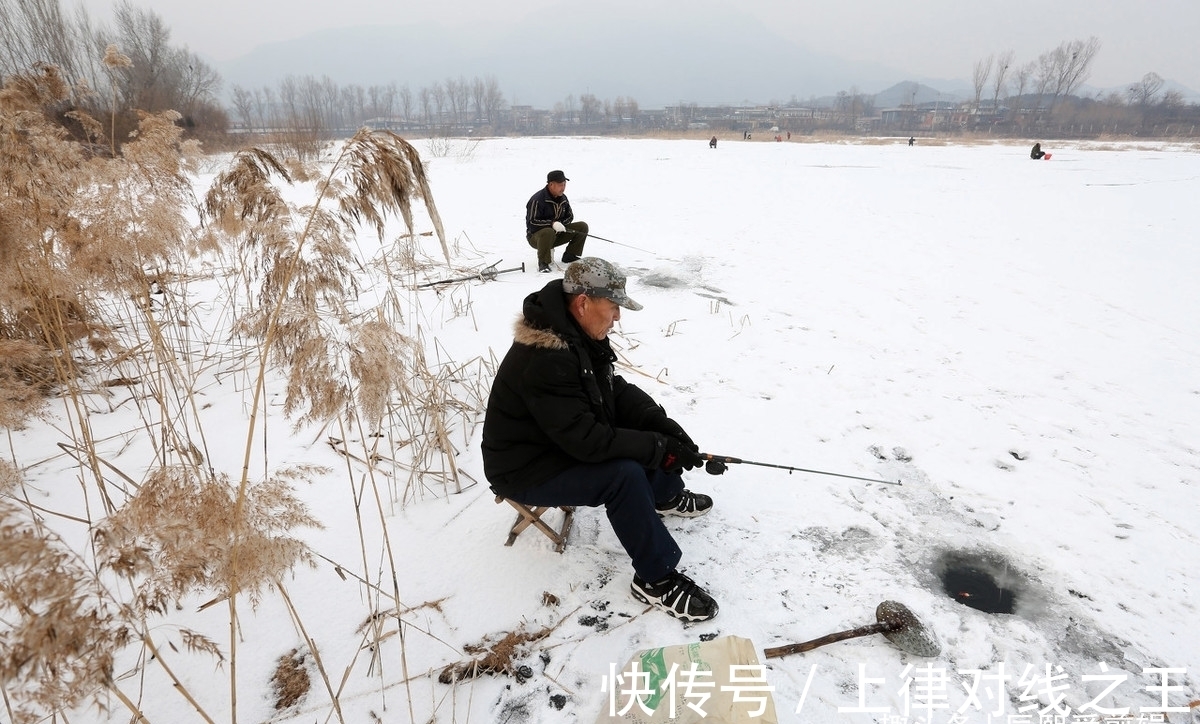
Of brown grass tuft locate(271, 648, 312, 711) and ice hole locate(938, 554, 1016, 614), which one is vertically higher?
brown grass tuft locate(271, 648, 312, 711)

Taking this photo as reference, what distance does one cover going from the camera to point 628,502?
2.21m

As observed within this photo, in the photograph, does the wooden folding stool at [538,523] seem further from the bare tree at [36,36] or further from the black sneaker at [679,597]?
the bare tree at [36,36]

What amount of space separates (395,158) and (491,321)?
12.1 feet

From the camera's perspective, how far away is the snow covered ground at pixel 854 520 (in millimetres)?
1988

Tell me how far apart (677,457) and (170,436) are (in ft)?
7.89

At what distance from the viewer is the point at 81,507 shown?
8.86 ft

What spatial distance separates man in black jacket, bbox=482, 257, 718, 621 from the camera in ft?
7.22

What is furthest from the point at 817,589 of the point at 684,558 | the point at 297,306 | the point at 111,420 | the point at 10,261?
the point at 111,420

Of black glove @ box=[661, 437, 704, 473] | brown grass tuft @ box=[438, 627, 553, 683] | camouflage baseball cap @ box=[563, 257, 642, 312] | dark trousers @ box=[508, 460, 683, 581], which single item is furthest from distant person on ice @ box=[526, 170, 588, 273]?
brown grass tuft @ box=[438, 627, 553, 683]

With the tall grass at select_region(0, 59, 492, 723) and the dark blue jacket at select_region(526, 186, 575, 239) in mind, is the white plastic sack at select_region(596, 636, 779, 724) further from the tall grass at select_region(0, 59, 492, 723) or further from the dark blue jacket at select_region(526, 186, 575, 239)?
the dark blue jacket at select_region(526, 186, 575, 239)

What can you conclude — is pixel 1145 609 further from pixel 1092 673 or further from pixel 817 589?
pixel 817 589

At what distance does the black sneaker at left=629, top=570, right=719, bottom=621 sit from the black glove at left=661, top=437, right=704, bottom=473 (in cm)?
46

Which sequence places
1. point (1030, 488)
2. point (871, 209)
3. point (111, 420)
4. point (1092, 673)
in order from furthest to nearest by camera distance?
point (871, 209) < point (111, 420) < point (1030, 488) < point (1092, 673)

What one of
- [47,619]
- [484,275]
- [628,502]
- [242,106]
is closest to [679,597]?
[628,502]
